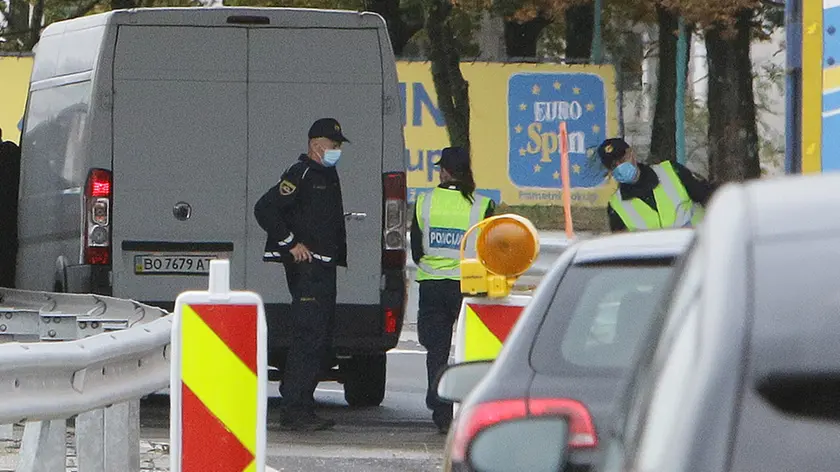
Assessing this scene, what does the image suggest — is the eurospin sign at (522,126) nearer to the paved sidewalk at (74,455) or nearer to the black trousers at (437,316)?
the black trousers at (437,316)

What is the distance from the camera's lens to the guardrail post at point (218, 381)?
578 cm

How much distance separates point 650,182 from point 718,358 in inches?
361

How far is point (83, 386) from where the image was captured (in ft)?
22.9

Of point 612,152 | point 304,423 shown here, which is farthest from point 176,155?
point 612,152

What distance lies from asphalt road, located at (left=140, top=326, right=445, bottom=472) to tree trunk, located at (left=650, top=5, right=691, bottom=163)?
15.8 m

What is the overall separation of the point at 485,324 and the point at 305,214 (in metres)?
4.45

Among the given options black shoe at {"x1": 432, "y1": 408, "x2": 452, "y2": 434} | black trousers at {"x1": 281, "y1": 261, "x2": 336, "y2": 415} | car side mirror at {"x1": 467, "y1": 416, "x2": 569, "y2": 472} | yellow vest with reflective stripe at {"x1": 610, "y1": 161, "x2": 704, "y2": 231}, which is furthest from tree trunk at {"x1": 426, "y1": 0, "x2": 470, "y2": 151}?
car side mirror at {"x1": 467, "y1": 416, "x2": 569, "y2": 472}

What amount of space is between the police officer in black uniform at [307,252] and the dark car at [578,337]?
235 inches

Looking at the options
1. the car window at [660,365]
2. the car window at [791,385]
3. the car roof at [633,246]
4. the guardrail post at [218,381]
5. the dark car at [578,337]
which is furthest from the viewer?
the guardrail post at [218,381]

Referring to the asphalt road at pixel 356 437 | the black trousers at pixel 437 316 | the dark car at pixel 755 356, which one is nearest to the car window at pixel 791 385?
the dark car at pixel 755 356

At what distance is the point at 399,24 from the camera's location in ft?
118

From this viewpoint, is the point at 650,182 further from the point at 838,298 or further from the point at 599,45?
the point at 599,45

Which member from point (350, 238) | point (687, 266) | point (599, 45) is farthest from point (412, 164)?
point (687, 266)

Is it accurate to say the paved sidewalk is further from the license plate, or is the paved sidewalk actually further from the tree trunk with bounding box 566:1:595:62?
the tree trunk with bounding box 566:1:595:62
